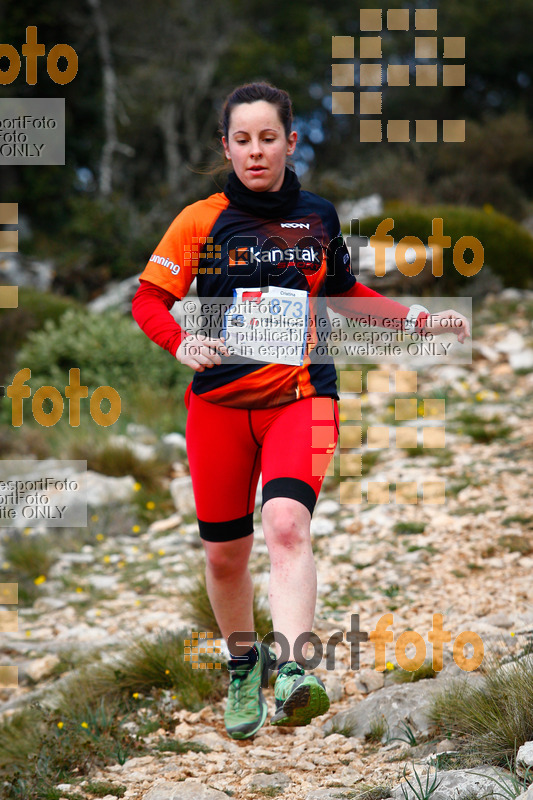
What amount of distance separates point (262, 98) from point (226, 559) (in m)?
1.49

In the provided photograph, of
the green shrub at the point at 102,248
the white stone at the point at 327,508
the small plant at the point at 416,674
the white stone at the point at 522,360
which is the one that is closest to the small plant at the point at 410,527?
the white stone at the point at 327,508

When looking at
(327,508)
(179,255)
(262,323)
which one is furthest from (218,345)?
A: (327,508)

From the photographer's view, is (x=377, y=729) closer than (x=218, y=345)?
No

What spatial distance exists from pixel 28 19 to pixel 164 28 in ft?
13.8

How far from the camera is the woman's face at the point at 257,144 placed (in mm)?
2424

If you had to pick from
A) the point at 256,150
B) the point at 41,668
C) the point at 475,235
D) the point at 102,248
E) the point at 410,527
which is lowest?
the point at 41,668

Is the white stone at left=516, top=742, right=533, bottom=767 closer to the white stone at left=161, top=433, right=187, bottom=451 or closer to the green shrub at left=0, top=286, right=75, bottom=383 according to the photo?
the white stone at left=161, top=433, right=187, bottom=451

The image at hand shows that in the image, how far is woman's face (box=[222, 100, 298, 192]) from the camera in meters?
2.42

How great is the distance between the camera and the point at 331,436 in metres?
2.38

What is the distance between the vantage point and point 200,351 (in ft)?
7.37

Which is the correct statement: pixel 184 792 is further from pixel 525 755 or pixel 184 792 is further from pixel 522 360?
pixel 522 360

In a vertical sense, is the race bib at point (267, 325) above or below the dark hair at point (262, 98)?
below

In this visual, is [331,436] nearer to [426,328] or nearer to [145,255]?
[426,328]

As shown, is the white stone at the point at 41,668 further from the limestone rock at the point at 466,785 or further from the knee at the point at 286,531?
the limestone rock at the point at 466,785
